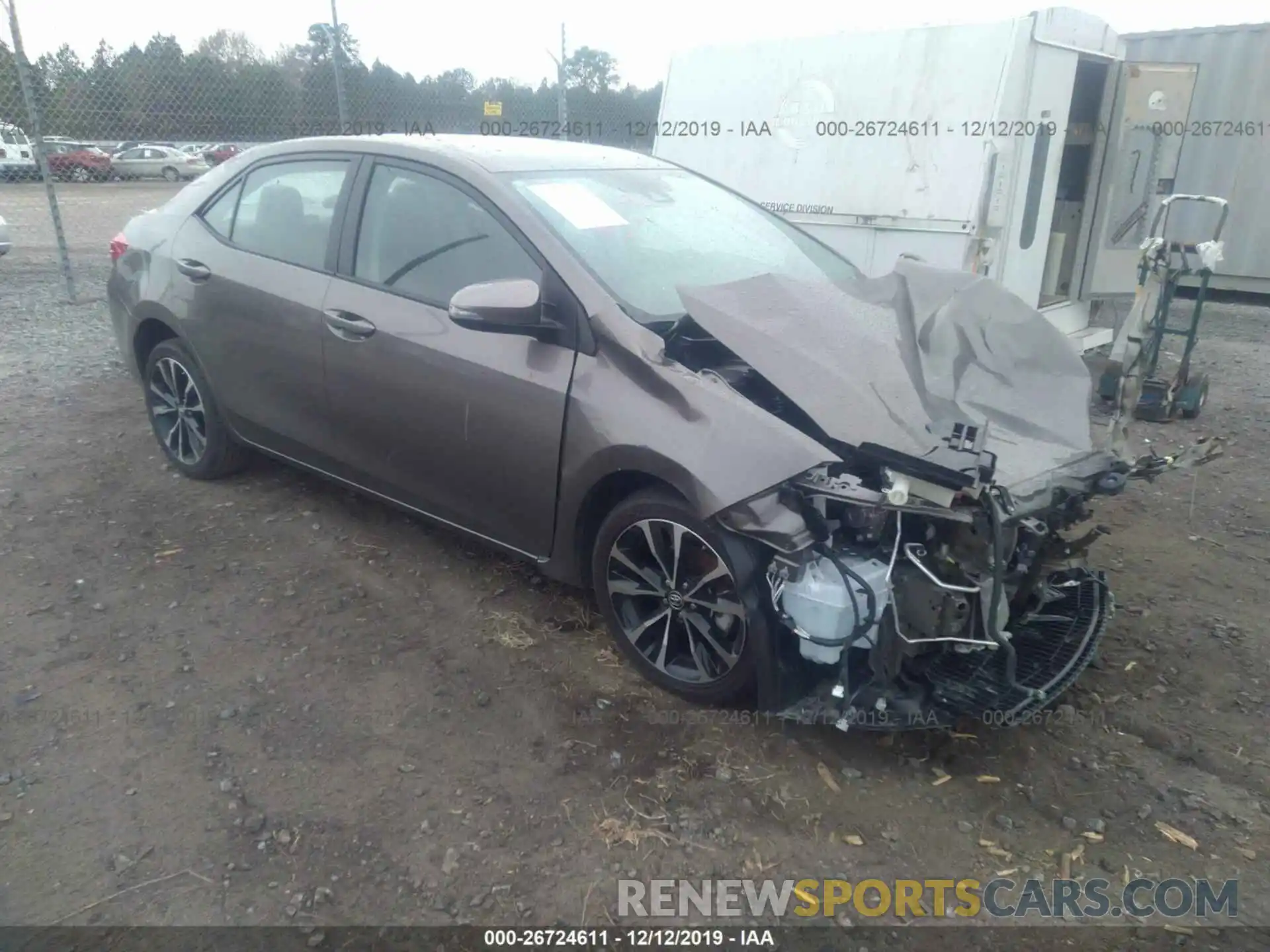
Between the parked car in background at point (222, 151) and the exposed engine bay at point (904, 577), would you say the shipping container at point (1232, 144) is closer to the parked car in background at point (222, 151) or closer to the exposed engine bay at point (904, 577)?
the exposed engine bay at point (904, 577)

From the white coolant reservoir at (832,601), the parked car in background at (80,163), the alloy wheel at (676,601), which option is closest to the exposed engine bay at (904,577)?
the white coolant reservoir at (832,601)

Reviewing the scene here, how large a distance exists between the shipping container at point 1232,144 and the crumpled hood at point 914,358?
8177 mm

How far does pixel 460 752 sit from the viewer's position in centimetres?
289

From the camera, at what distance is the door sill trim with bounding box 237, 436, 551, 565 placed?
3.42 metres

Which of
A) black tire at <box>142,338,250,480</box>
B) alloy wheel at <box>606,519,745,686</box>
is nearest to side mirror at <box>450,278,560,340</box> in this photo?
alloy wheel at <box>606,519,745,686</box>

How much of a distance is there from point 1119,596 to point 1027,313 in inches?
52.4

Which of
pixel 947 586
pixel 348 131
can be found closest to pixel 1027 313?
pixel 947 586

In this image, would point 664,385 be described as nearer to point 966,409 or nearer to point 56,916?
point 966,409

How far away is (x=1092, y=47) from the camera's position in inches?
252

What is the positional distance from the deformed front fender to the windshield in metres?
0.22

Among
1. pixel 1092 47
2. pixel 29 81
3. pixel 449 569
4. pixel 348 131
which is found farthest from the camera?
pixel 348 131

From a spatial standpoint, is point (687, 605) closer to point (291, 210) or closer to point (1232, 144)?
point (291, 210)

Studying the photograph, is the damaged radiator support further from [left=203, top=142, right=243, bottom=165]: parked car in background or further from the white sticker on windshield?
[left=203, top=142, right=243, bottom=165]: parked car in background

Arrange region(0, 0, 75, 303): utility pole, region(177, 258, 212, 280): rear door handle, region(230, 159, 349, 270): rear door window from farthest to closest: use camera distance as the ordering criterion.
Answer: region(0, 0, 75, 303): utility pole < region(177, 258, 212, 280): rear door handle < region(230, 159, 349, 270): rear door window
